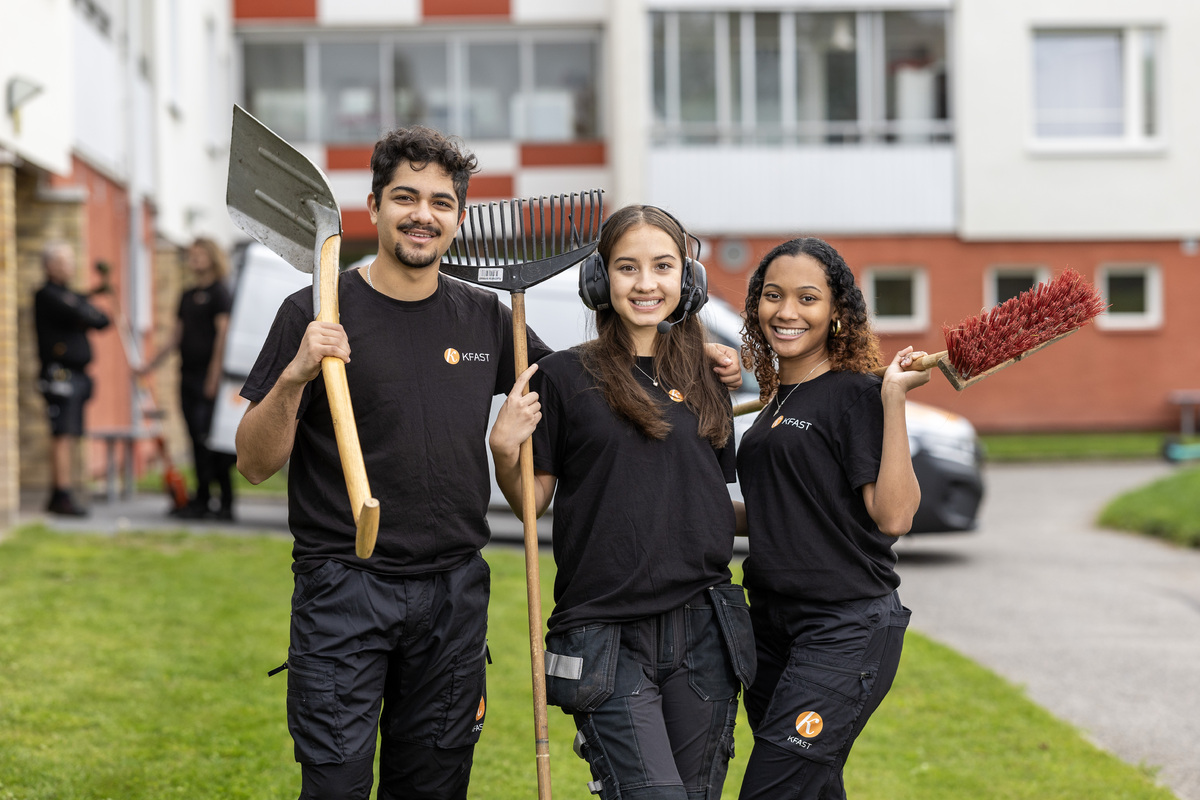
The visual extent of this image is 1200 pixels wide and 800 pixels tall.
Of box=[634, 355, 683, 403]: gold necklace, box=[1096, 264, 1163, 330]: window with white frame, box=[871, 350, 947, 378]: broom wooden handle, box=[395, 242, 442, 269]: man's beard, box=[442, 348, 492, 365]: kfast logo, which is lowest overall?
box=[634, 355, 683, 403]: gold necklace

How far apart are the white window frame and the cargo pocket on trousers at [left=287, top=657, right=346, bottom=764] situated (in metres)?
21.4

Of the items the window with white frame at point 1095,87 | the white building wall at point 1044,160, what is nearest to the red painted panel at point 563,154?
the white building wall at point 1044,160

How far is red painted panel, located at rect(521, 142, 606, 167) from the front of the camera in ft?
78.6

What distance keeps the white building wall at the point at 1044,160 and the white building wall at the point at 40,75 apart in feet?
49.7

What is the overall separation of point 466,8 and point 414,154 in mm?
21683

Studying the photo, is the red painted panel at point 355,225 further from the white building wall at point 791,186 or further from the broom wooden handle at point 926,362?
the broom wooden handle at point 926,362

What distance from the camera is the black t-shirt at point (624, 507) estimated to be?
3.20 meters

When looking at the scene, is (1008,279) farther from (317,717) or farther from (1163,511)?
(317,717)

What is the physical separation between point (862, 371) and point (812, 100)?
19.8 metres

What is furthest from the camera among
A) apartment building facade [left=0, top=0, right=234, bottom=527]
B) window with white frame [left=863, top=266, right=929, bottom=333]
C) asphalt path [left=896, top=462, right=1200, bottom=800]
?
window with white frame [left=863, top=266, right=929, bottom=333]

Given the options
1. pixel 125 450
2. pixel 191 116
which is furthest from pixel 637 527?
pixel 191 116

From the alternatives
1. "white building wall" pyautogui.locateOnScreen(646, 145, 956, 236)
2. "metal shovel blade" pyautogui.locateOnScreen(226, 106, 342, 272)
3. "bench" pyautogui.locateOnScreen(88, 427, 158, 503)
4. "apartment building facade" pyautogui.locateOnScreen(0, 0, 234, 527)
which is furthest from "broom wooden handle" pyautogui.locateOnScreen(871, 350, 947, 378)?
"white building wall" pyautogui.locateOnScreen(646, 145, 956, 236)

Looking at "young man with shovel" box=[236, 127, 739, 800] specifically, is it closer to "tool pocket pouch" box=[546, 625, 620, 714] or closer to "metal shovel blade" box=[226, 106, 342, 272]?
"metal shovel blade" box=[226, 106, 342, 272]

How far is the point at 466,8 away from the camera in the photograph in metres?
23.8
